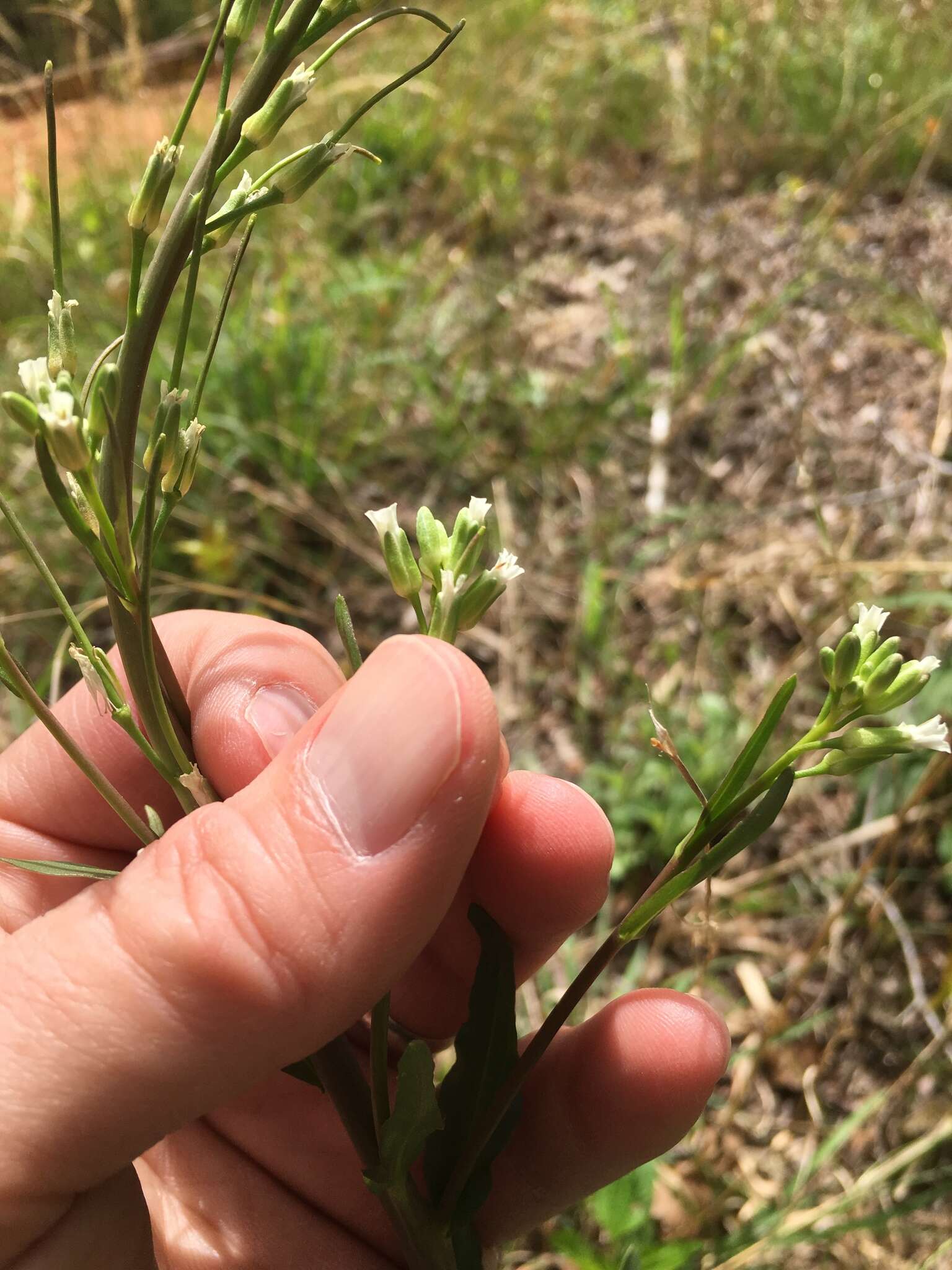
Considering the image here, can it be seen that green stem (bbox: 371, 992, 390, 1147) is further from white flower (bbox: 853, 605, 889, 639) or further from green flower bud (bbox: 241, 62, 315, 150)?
green flower bud (bbox: 241, 62, 315, 150)

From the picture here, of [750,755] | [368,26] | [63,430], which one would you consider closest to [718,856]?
[750,755]

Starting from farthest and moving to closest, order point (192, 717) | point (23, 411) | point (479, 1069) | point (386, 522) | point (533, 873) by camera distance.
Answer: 1. point (533, 873)
2. point (192, 717)
3. point (479, 1069)
4. point (386, 522)
5. point (23, 411)

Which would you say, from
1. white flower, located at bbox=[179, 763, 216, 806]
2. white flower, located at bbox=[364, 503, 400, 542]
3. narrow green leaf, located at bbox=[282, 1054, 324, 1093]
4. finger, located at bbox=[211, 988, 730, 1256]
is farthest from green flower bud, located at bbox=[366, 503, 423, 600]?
finger, located at bbox=[211, 988, 730, 1256]

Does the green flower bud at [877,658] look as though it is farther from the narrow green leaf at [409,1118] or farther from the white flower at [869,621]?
the narrow green leaf at [409,1118]

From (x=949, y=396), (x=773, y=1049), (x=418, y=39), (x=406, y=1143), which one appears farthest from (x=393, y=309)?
(x=406, y=1143)

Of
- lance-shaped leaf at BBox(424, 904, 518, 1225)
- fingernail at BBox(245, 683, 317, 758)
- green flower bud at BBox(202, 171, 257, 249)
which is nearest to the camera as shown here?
green flower bud at BBox(202, 171, 257, 249)

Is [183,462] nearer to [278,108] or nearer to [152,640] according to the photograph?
[152,640]

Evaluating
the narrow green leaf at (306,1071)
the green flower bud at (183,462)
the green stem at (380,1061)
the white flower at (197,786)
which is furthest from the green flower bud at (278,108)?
the narrow green leaf at (306,1071)
